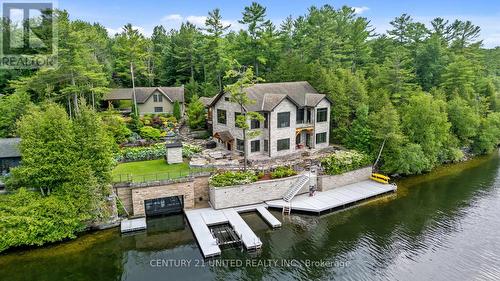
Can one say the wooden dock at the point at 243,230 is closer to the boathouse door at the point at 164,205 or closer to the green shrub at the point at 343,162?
the boathouse door at the point at 164,205

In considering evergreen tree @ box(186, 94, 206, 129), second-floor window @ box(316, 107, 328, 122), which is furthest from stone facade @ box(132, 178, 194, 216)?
evergreen tree @ box(186, 94, 206, 129)

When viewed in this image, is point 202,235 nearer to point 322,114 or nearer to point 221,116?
point 221,116

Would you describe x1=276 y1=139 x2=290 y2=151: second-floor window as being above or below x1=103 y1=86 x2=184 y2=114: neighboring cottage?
below

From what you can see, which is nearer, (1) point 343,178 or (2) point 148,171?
(2) point 148,171

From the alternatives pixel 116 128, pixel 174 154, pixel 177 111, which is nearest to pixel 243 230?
pixel 174 154

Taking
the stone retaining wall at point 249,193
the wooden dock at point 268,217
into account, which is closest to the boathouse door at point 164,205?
the stone retaining wall at point 249,193

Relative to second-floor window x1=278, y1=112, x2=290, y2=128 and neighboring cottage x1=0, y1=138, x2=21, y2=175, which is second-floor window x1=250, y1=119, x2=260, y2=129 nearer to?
second-floor window x1=278, y1=112, x2=290, y2=128

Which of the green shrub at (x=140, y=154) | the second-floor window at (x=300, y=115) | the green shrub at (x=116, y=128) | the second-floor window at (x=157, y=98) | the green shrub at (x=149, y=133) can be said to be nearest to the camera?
the green shrub at (x=140, y=154)
